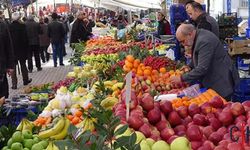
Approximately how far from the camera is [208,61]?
510 cm

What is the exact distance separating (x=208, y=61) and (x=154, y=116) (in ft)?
6.53

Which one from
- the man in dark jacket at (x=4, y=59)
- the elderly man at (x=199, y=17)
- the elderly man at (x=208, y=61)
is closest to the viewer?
the elderly man at (x=208, y=61)

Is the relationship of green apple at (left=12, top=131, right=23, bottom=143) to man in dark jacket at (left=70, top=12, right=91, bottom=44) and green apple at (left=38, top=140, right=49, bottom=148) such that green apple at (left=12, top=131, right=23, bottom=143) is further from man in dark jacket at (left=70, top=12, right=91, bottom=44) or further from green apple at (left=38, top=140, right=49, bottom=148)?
man in dark jacket at (left=70, top=12, right=91, bottom=44)

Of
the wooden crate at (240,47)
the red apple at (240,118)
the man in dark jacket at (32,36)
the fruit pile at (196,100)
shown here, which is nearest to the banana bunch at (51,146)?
the red apple at (240,118)

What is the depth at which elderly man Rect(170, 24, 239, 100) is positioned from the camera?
5.07m

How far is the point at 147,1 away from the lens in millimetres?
26719

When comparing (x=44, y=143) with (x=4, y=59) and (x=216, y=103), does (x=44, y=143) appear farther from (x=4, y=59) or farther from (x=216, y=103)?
(x=4, y=59)

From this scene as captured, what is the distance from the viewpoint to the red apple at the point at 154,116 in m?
3.28

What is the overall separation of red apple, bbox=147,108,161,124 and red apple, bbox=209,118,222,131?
383mm

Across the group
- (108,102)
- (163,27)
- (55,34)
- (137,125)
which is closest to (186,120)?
(137,125)

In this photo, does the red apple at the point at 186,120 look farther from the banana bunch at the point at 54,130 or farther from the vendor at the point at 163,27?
the vendor at the point at 163,27

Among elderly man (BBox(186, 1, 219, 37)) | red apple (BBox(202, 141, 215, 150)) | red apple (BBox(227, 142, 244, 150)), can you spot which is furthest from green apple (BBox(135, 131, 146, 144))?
elderly man (BBox(186, 1, 219, 37))

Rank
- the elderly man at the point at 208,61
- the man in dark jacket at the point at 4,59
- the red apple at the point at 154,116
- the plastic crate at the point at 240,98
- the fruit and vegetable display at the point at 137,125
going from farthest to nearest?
the man in dark jacket at the point at 4,59, the plastic crate at the point at 240,98, the elderly man at the point at 208,61, the red apple at the point at 154,116, the fruit and vegetable display at the point at 137,125

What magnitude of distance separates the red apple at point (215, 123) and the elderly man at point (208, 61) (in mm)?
1741
